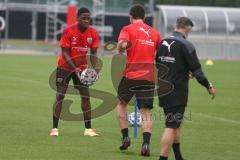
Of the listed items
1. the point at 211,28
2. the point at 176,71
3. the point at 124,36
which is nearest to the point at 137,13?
the point at 124,36

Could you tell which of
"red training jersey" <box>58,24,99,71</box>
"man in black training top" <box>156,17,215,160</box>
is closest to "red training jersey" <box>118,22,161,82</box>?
"man in black training top" <box>156,17,215,160</box>

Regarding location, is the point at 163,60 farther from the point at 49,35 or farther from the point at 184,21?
the point at 49,35

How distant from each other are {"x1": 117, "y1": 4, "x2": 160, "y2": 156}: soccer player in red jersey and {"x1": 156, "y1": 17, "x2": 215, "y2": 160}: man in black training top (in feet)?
3.98

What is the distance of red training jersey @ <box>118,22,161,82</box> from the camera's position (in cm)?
1160

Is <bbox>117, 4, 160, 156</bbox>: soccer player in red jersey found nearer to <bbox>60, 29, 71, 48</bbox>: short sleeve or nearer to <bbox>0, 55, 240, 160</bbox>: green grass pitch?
<bbox>0, 55, 240, 160</bbox>: green grass pitch

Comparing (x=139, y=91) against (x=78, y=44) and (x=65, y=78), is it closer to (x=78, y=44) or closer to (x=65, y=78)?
(x=78, y=44)

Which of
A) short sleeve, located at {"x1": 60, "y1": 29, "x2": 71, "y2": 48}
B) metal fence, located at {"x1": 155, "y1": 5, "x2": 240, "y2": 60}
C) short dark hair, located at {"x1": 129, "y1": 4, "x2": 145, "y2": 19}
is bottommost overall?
metal fence, located at {"x1": 155, "y1": 5, "x2": 240, "y2": 60}

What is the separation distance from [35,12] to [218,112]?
3687cm

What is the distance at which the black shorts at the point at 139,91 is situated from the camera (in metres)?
11.7

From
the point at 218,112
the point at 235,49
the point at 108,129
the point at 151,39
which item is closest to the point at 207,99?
the point at 218,112

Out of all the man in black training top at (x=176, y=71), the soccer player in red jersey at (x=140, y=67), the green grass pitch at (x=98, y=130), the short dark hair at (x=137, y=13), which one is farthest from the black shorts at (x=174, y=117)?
the short dark hair at (x=137, y=13)

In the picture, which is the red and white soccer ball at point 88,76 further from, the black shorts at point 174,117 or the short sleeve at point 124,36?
the black shorts at point 174,117

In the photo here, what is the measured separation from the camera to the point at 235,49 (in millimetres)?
52938

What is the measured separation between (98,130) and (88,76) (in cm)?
161
